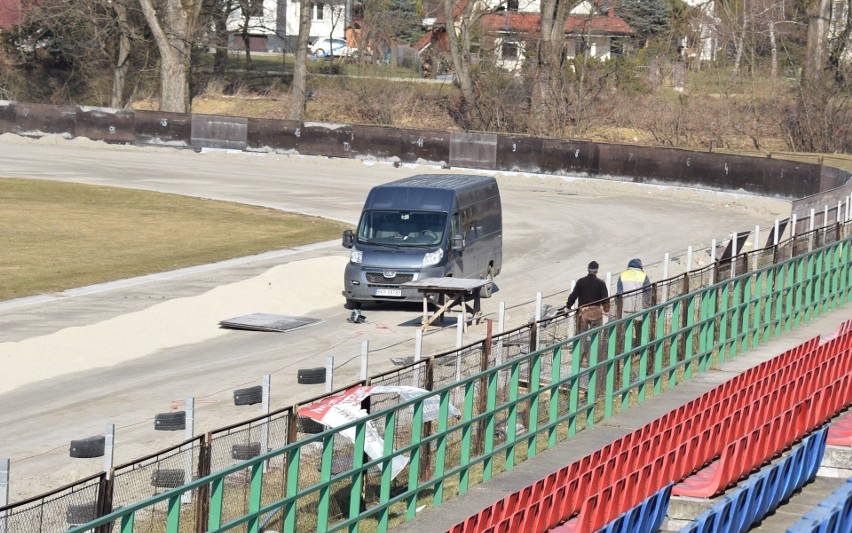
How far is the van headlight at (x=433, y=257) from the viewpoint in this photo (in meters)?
24.8

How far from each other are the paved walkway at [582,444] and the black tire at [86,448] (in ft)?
9.50

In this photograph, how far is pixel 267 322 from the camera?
929 inches

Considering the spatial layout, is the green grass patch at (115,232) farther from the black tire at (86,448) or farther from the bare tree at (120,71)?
the bare tree at (120,71)

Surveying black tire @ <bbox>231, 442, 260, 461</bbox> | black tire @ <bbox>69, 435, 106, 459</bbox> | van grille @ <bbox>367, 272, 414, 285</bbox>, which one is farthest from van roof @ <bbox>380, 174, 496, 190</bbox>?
black tire @ <bbox>231, 442, 260, 461</bbox>

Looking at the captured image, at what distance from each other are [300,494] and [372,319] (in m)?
13.8

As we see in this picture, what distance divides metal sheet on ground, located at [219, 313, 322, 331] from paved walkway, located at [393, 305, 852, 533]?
301 inches

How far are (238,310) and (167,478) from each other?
1440cm

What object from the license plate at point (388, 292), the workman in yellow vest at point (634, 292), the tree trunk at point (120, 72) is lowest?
the license plate at point (388, 292)

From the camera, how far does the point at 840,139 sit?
54.0m

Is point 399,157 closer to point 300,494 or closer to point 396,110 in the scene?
point 396,110

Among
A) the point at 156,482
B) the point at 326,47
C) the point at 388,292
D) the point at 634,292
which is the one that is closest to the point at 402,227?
the point at 388,292

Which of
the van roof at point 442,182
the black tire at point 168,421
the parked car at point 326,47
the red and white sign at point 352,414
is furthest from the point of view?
the parked car at point 326,47

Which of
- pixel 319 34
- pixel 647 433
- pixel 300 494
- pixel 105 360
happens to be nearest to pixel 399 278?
pixel 105 360

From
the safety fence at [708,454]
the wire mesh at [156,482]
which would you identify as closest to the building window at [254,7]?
the safety fence at [708,454]
